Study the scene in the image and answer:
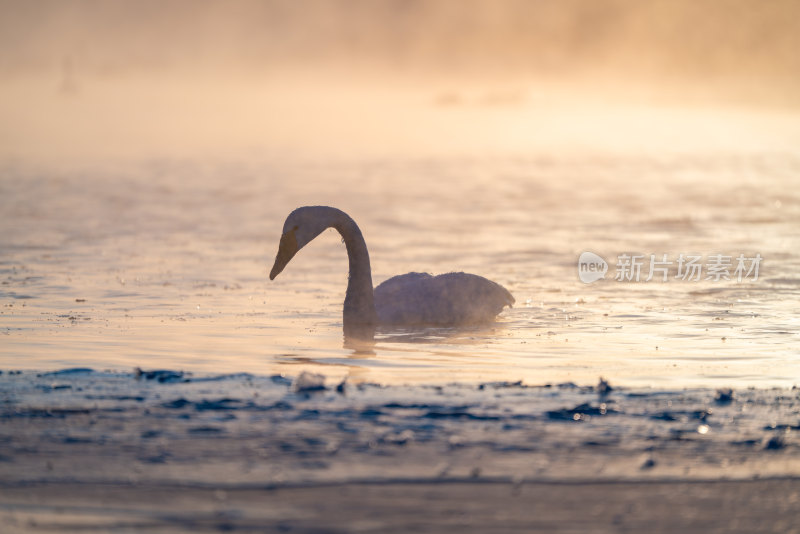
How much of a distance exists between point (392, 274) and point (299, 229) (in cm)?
512

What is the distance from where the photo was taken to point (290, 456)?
5.99 meters

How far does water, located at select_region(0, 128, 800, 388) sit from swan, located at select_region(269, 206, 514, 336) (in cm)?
34

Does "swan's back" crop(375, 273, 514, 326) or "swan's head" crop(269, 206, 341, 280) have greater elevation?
"swan's head" crop(269, 206, 341, 280)

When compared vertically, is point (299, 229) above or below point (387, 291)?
above

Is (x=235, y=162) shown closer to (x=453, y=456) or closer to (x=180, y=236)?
(x=180, y=236)

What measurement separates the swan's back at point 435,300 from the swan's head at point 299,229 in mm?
1127

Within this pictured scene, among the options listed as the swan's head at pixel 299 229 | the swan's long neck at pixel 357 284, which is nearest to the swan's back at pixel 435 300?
the swan's long neck at pixel 357 284

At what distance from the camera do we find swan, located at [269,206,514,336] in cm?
1148

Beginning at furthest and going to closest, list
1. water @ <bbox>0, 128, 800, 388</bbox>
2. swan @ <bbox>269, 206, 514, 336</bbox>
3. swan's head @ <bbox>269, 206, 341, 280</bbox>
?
swan @ <bbox>269, 206, 514, 336</bbox>, swan's head @ <bbox>269, 206, 341, 280</bbox>, water @ <bbox>0, 128, 800, 388</bbox>

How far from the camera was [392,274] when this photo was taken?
53.9 ft

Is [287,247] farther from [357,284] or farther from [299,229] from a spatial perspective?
[357,284]

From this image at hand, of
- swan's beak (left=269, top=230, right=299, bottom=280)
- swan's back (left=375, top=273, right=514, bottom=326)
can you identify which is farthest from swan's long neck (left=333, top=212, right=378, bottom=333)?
swan's beak (left=269, top=230, right=299, bottom=280)

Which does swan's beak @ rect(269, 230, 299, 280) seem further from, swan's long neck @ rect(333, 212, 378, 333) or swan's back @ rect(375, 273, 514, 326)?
swan's back @ rect(375, 273, 514, 326)

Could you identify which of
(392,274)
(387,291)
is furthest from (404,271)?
(387,291)
